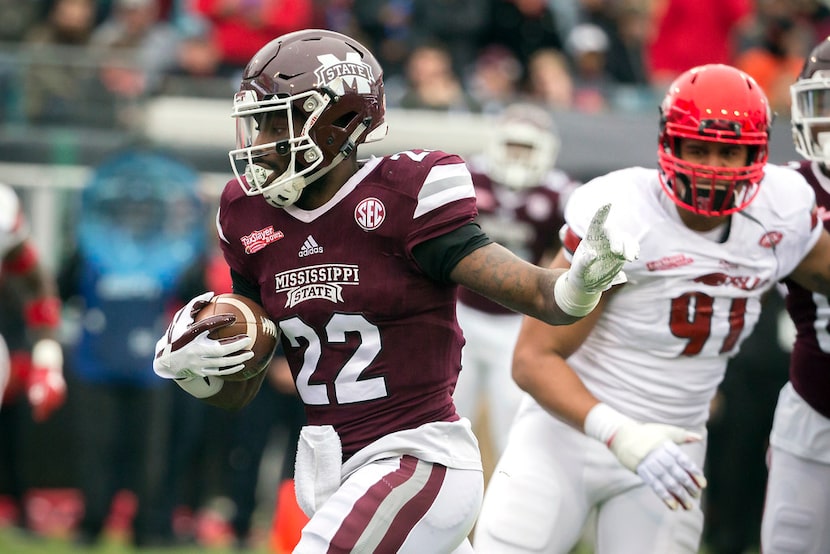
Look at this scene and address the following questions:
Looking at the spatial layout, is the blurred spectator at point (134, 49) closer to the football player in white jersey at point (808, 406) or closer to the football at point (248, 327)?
the football player in white jersey at point (808, 406)

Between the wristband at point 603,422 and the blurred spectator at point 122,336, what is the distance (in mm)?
3776

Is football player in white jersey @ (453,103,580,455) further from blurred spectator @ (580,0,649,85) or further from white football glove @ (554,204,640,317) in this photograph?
white football glove @ (554,204,640,317)

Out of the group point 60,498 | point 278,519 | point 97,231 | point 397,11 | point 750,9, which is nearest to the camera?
point 278,519

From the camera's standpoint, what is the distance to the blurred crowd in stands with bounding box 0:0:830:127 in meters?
8.28

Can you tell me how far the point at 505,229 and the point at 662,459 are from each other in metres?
3.35

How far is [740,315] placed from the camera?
3.93m

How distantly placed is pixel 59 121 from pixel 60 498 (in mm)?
Result: 2201

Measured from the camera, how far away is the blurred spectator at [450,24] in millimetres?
9602

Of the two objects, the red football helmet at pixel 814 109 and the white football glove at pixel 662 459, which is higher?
the red football helmet at pixel 814 109

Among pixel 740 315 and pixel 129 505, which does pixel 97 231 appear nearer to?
pixel 129 505

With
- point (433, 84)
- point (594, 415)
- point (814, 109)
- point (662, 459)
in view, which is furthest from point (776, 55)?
point (662, 459)

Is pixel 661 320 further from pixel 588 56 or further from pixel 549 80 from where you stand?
pixel 588 56

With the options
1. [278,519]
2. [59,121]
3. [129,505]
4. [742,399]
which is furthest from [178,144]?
[742,399]

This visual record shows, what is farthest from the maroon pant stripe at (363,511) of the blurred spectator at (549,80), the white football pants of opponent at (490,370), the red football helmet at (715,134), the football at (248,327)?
the blurred spectator at (549,80)
